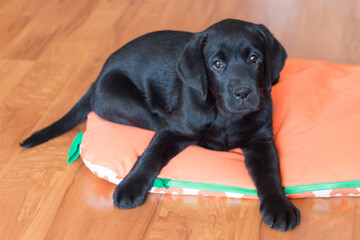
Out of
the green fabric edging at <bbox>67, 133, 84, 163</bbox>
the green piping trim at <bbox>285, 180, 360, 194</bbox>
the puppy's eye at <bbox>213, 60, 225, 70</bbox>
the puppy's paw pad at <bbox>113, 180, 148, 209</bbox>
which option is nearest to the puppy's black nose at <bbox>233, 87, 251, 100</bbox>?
the puppy's eye at <bbox>213, 60, 225, 70</bbox>

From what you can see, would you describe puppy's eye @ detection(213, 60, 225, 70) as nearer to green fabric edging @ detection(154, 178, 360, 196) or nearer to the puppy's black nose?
the puppy's black nose

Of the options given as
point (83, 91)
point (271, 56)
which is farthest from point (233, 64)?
point (83, 91)

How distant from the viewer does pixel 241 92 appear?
2.13 meters

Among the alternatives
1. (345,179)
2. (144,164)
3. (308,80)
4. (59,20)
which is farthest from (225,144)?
(59,20)

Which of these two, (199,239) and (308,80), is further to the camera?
(308,80)

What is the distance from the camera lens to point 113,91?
108 inches

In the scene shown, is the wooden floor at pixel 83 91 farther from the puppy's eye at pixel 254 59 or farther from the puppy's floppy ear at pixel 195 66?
the puppy's eye at pixel 254 59

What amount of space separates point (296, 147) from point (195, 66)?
0.70 metres

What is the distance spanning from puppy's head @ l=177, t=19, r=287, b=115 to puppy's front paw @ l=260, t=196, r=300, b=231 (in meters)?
0.43

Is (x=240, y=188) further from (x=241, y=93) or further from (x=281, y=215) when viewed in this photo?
(x=241, y=93)

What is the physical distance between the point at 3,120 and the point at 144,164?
3.75 ft

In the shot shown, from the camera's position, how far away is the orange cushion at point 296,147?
230cm

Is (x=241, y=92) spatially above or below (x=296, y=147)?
above

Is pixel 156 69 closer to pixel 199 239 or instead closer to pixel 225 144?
pixel 225 144
